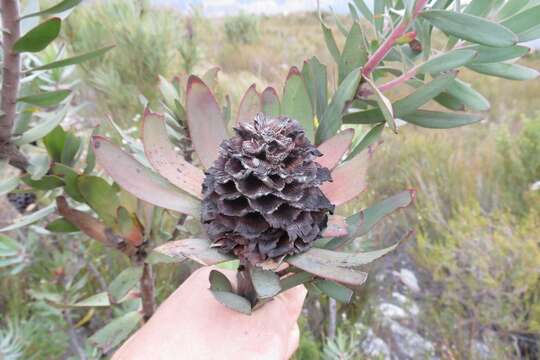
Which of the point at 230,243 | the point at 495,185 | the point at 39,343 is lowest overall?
the point at 39,343

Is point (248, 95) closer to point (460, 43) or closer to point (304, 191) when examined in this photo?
point (304, 191)

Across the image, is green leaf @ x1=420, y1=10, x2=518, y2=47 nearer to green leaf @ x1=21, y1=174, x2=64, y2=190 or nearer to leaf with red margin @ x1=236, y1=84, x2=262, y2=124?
leaf with red margin @ x1=236, y1=84, x2=262, y2=124

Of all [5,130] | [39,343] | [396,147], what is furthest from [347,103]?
[396,147]

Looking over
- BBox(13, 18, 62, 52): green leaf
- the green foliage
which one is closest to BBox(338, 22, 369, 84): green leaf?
BBox(13, 18, 62, 52): green leaf

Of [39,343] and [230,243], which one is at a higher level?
[230,243]

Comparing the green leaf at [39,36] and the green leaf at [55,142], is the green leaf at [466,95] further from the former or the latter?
the green leaf at [55,142]

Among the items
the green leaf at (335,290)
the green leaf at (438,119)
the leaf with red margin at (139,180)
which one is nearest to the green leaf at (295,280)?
the green leaf at (335,290)

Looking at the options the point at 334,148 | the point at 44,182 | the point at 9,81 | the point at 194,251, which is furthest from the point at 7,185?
the point at 334,148
